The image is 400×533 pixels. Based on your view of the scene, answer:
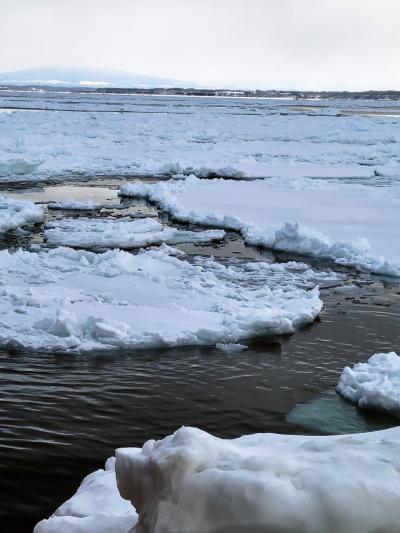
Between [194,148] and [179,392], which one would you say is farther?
[194,148]

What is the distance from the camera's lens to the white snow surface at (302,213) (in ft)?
46.7

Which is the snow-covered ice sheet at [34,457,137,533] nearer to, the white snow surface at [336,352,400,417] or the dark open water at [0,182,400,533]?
the dark open water at [0,182,400,533]

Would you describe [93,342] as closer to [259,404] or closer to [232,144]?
[259,404]

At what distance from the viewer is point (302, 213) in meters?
18.1

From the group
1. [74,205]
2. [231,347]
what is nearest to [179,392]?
[231,347]

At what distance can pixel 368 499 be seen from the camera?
136 inches

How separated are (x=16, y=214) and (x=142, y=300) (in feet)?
23.3

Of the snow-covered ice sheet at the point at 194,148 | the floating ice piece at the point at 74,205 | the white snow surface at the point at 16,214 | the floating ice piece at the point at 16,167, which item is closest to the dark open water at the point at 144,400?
the white snow surface at the point at 16,214

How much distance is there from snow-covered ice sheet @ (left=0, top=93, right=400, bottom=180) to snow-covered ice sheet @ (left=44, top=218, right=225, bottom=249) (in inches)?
399

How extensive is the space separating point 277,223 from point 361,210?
9.35ft

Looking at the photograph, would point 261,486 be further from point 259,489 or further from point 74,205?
point 74,205

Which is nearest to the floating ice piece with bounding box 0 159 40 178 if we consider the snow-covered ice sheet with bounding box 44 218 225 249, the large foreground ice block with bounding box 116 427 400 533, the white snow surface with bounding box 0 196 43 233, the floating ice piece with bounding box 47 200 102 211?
the floating ice piece with bounding box 47 200 102 211

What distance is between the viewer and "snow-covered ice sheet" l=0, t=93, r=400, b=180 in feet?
90.7

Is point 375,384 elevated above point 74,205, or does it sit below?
above
